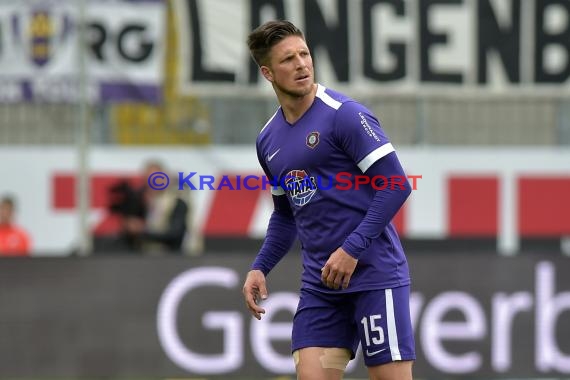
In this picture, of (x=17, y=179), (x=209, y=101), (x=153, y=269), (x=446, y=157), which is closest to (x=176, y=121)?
(x=209, y=101)

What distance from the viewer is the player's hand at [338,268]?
5594 millimetres

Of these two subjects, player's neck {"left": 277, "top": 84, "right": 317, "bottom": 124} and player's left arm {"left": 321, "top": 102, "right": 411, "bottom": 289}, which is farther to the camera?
player's neck {"left": 277, "top": 84, "right": 317, "bottom": 124}

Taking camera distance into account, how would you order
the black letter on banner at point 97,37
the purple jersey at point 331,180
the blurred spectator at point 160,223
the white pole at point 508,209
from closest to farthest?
the purple jersey at point 331,180, the blurred spectator at point 160,223, the black letter on banner at point 97,37, the white pole at point 508,209

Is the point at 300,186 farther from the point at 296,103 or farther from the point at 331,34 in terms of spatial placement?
the point at 331,34

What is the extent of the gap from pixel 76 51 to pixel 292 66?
8.24m

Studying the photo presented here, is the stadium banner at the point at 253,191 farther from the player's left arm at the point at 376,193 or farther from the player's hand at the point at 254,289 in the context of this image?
the player's left arm at the point at 376,193

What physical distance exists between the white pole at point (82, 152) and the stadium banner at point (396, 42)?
78.9 inches

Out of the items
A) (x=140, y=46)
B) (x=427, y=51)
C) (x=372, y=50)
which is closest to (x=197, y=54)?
Result: (x=140, y=46)

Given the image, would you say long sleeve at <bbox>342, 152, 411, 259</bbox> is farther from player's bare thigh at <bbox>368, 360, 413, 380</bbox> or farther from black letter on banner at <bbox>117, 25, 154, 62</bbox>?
black letter on banner at <bbox>117, 25, 154, 62</bbox>

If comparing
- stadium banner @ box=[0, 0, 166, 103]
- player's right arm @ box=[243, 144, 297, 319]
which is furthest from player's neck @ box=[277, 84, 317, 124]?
stadium banner @ box=[0, 0, 166, 103]

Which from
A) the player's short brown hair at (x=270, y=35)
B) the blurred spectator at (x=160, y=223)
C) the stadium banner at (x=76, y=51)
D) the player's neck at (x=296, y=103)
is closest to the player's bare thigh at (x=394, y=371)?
the player's neck at (x=296, y=103)

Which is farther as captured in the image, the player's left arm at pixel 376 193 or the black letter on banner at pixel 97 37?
the black letter on banner at pixel 97 37

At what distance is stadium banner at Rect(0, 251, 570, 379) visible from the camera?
1042 centimetres

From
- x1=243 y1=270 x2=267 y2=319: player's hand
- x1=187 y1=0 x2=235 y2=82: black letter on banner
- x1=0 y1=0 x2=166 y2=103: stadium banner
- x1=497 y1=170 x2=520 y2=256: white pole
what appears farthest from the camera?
x1=497 y1=170 x2=520 y2=256: white pole
